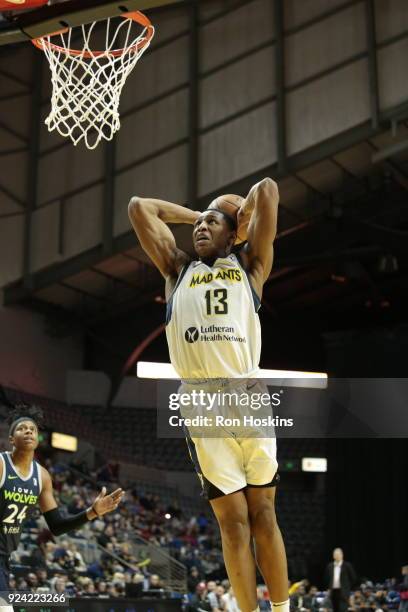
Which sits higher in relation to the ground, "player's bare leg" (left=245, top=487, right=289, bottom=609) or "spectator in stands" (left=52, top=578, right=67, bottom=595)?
"player's bare leg" (left=245, top=487, right=289, bottom=609)

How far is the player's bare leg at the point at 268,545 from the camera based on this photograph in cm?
460

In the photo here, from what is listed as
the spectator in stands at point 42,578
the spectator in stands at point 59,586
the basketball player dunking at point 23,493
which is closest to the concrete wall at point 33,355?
the spectator in stands at point 42,578

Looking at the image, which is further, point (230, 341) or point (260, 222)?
point (260, 222)

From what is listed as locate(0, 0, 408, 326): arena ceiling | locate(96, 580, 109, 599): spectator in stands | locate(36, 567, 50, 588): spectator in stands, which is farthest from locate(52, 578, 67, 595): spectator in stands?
locate(0, 0, 408, 326): arena ceiling

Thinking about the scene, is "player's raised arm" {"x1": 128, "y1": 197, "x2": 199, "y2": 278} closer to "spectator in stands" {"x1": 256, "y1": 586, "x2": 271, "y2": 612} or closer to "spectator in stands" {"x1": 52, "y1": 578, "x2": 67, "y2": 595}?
"spectator in stands" {"x1": 256, "y1": 586, "x2": 271, "y2": 612}

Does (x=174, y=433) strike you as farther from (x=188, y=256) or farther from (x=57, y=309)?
(x=57, y=309)

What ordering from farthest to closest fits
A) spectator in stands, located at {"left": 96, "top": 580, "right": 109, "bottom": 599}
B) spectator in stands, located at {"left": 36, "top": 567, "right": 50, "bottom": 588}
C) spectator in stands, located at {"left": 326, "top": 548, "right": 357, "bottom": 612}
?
spectator in stands, located at {"left": 96, "top": 580, "right": 109, "bottom": 599}, spectator in stands, located at {"left": 36, "top": 567, "right": 50, "bottom": 588}, spectator in stands, located at {"left": 326, "top": 548, "right": 357, "bottom": 612}

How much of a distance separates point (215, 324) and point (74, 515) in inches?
84.9

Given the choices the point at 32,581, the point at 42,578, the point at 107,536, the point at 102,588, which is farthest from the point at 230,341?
the point at 107,536

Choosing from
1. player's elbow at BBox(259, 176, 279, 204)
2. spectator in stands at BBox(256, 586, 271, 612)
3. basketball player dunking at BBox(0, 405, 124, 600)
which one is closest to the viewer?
player's elbow at BBox(259, 176, 279, 204)

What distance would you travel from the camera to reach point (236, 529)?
4566mm

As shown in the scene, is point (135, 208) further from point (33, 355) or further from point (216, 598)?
point (33, 355)

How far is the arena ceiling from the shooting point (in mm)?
20109

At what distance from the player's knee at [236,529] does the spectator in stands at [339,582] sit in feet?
35.7
